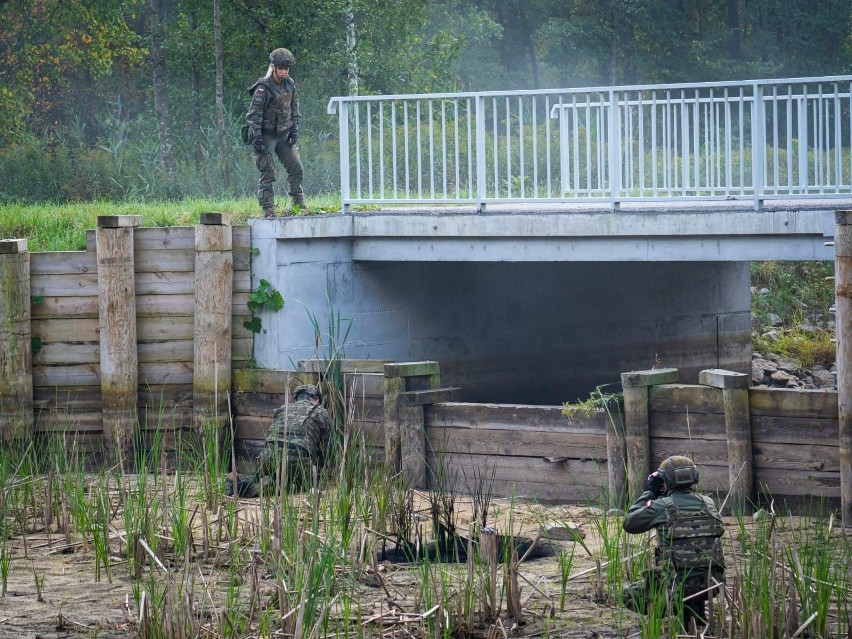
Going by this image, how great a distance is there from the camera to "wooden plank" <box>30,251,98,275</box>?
11828 millimetres

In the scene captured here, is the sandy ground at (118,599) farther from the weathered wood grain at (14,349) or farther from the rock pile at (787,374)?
the rock pile at (787,374)

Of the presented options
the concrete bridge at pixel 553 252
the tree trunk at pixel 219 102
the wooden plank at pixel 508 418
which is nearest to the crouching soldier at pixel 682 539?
the wooden plank at pixel 508 418

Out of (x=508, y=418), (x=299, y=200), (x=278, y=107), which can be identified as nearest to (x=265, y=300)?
(x=299, y=200)

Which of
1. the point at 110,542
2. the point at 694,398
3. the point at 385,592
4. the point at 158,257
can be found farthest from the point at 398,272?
the point at 385,592

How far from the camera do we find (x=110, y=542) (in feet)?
27.7

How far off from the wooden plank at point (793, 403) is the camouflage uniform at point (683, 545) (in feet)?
9.86

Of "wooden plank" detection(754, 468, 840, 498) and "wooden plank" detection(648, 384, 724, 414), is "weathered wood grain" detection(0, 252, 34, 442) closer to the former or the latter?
"wooden plank" detection(648, 384, 724, 414)

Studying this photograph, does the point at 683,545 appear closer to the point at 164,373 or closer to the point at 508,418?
the point at 508,418

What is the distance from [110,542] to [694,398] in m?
4.32

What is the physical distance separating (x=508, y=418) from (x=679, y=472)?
4.15 m

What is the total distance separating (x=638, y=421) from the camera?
9.65 meters

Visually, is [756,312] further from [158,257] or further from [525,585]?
[525,585]

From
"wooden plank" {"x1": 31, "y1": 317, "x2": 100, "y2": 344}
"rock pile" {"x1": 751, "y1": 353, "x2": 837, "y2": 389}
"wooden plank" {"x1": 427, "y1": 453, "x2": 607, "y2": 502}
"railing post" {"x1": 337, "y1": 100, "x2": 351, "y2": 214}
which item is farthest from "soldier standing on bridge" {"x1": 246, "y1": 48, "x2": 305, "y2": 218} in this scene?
"rock pile" {"x1": 751, "y1": 353, "x2": 837, "y2": 389}

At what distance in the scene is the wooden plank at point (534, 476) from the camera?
33.0ft
